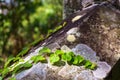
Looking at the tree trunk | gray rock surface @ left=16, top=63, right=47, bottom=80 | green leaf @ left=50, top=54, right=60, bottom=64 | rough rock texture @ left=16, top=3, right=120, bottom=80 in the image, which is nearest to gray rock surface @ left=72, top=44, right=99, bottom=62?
rough rock texture @ left=16, top=3, right=120, bottom=80

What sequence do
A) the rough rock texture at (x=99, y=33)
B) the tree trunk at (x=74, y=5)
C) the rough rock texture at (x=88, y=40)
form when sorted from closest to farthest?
the rough rock texture at (x=88, y=40) < the rough rock texture at (x=99, y=33) < the tree trunk at (x=74, y=5)

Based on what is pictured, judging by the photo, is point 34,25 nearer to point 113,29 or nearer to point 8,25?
point 8,25

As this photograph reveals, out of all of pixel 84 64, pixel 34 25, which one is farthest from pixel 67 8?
pixel 34 25

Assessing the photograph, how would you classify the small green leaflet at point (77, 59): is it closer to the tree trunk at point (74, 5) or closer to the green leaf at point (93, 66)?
the green leaf at point (93, 66)

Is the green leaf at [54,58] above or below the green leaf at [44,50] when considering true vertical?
below

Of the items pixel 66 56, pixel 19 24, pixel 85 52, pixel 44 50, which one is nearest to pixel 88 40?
pixel 85 52

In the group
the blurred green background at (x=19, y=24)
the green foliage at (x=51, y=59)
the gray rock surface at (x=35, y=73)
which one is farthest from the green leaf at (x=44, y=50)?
the blurred green background at (x=19, y=24)
